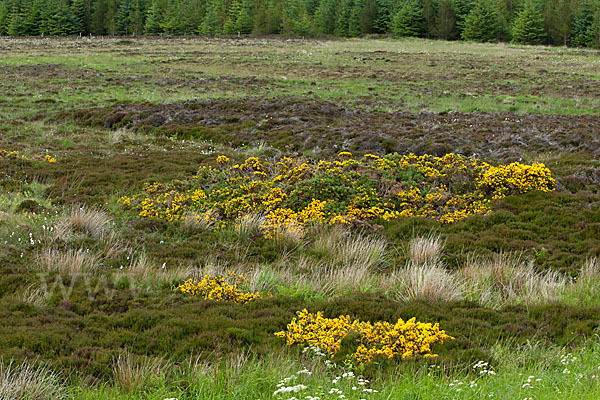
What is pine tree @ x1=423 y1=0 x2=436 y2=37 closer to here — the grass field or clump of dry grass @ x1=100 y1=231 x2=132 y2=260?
the grass field

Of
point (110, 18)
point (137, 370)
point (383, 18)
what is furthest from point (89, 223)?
point (110, 18)

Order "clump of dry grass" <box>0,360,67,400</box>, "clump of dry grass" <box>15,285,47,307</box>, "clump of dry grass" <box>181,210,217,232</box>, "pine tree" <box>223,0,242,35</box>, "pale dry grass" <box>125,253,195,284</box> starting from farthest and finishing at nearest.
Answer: "pine tree" <box>223,0,242,35</box>, "clump of dry grass" <box>181,210,217,232</box>, "pale dry grass" <box>125,253,195,284</box>, "clump of dry grass" <box>15,285,47,307</box>, "clump of dry grass" <box>0,360,67,400</box>

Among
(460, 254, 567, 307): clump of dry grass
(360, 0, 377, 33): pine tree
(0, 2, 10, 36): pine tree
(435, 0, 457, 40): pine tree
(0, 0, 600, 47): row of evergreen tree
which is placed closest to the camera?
(460, 254, 567, 307): clump of dry grass

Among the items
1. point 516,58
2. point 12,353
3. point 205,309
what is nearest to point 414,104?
point 205,309

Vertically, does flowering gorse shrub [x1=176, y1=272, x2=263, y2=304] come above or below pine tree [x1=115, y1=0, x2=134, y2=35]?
below

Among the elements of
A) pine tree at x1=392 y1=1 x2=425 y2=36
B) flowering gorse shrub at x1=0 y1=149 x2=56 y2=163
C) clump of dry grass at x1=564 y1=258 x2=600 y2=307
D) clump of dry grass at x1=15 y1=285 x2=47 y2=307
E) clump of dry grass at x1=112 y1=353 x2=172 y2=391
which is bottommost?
clump of dry grass at x1=15 y1=285 x2=47 y2=307

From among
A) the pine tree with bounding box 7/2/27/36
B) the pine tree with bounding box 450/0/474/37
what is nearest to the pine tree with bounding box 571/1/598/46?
the pine tree with bounding box 450/0/474/37

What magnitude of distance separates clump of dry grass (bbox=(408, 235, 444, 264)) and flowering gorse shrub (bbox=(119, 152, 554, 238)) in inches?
58.3

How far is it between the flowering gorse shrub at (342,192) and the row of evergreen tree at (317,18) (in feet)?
247

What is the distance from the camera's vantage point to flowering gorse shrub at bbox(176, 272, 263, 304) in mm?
7176

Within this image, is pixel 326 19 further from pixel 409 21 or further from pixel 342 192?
pixel 342 192

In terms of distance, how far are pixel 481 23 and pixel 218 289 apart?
8336cm

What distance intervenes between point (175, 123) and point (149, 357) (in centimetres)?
1660

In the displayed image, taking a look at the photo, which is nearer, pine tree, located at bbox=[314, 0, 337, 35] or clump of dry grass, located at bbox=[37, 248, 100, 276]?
clump of dry grass, located at bbox=[37, 248, 100, 276]
